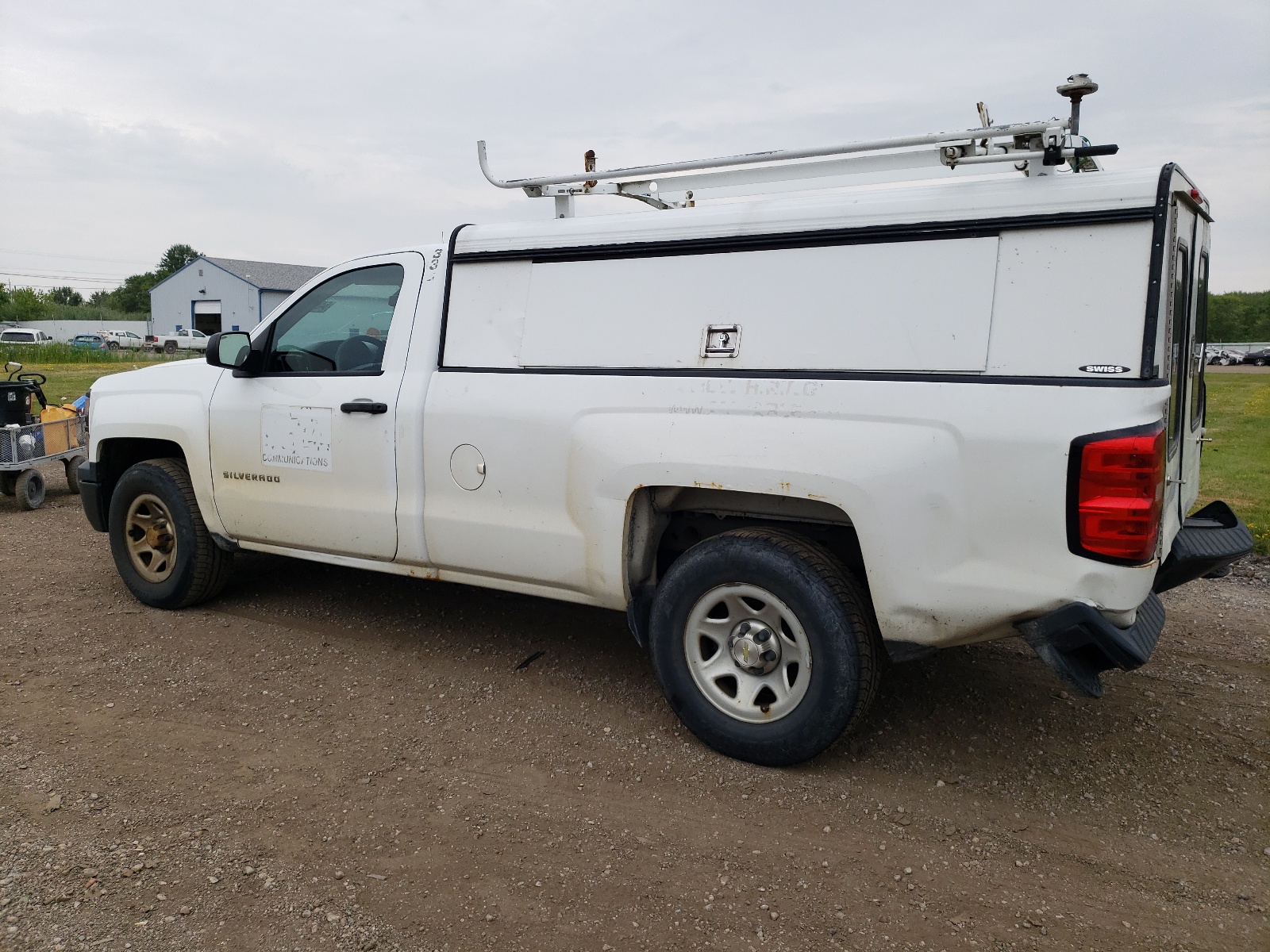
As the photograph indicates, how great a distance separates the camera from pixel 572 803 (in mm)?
3578

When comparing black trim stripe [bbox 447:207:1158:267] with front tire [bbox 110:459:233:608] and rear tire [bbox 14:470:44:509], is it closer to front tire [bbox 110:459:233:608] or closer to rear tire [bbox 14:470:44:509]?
front tire [bbox 110:459:233:608]

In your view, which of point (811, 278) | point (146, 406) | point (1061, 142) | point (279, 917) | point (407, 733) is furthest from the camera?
point (146, 406)

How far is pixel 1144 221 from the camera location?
10.3 ft

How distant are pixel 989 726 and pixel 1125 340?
1.87 metres

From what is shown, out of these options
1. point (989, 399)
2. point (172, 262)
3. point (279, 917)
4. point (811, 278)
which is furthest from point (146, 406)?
point (172, 262)

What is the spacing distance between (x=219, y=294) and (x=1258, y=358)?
59016 mm

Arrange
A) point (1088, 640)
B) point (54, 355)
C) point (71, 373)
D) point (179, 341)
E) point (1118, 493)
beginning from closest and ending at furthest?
point (1118, 493)
point (1088, 640)
point (71, 373)
point (54, 355)
point (179, 341)

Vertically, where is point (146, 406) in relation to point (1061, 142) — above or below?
below

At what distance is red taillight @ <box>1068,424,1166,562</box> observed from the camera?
3.06 metres

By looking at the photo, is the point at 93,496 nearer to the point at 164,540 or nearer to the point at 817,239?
the point at 164,540

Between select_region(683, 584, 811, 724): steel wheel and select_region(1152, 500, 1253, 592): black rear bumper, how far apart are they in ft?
4.54

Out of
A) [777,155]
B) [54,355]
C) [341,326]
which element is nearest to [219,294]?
[54,355]

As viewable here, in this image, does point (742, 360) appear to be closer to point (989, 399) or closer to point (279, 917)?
point (989, 399)

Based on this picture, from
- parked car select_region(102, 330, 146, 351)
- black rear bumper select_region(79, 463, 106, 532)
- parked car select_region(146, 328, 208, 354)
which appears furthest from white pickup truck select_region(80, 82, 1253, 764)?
parked car select_region(102, 330, 146, 351)
